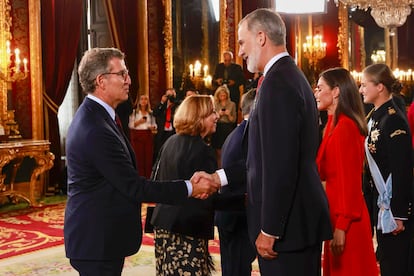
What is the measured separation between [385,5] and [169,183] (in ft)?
28.4

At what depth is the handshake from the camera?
3049mm

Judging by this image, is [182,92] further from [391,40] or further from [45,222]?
[391,40]

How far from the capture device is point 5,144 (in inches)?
294

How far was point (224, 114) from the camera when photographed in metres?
10.5

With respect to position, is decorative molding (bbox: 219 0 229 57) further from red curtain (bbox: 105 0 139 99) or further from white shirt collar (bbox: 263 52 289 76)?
white shirt collar (bbox: 263 52 289 76)

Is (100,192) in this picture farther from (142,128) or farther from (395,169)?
(142,128)

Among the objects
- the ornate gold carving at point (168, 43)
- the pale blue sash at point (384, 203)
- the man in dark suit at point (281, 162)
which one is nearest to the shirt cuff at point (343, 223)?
the man in dark suit at point (281, 162)

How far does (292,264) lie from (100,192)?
848 mm

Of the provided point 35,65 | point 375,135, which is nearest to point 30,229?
point 35,65

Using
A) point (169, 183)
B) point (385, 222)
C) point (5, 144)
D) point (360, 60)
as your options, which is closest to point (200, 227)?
point (169, 183)

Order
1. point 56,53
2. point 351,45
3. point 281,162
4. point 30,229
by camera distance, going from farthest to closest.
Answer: point 351,45
point 56,53
point 30,229
point 281,162

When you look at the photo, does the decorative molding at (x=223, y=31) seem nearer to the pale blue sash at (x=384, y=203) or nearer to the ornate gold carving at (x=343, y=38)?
the ornate gold carving at (x=343, y=38)

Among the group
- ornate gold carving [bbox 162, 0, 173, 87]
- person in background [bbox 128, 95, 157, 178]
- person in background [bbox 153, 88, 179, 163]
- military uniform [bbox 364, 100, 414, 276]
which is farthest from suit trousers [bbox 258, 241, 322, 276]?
ornate gold carving [bbox 162, 0, 173, 87]

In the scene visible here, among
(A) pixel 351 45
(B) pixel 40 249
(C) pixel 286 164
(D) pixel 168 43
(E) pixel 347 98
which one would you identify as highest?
(A) pixel 351 45
